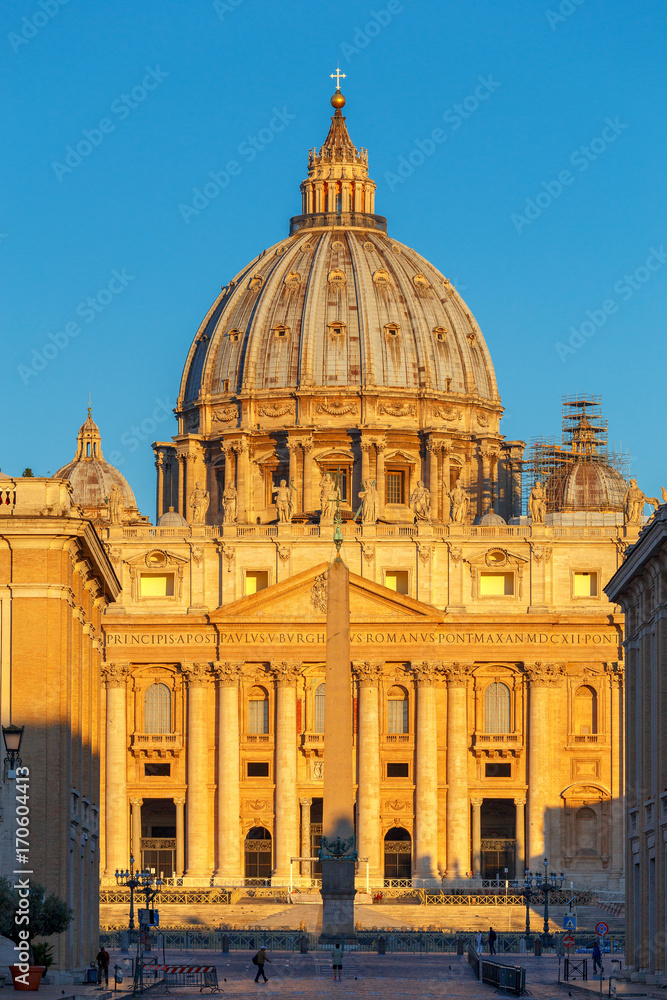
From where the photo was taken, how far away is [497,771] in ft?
417

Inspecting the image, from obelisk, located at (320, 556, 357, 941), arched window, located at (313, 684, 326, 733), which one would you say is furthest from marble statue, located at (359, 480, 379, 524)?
obelisk, located at (320, 556, 357, 941)

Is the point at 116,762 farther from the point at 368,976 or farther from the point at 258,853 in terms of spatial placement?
the point at 368,976

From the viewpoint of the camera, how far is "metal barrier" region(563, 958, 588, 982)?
71.2 m

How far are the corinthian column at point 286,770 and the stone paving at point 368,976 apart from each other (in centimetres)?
3529

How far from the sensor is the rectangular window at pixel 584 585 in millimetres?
127750

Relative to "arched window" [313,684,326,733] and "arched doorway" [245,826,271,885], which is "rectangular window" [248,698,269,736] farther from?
"arched doorway" [245,826,271,885]

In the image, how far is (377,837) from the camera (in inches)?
4914

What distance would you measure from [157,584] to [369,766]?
13.8 metres

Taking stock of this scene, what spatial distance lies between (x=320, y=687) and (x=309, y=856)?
8.15 m

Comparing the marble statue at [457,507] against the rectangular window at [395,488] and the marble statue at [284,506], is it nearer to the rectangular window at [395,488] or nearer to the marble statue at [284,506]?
the marble statue at [284,506]

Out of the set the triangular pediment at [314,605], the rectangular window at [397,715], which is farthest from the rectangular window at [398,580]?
the rectangular window at [397,715]

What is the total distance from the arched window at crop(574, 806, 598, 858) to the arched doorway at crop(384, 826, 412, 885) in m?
8.08

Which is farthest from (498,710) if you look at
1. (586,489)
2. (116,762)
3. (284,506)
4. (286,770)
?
(586,489)

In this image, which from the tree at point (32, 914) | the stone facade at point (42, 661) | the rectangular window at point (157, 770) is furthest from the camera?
the rectangular window at point (157, 770)
